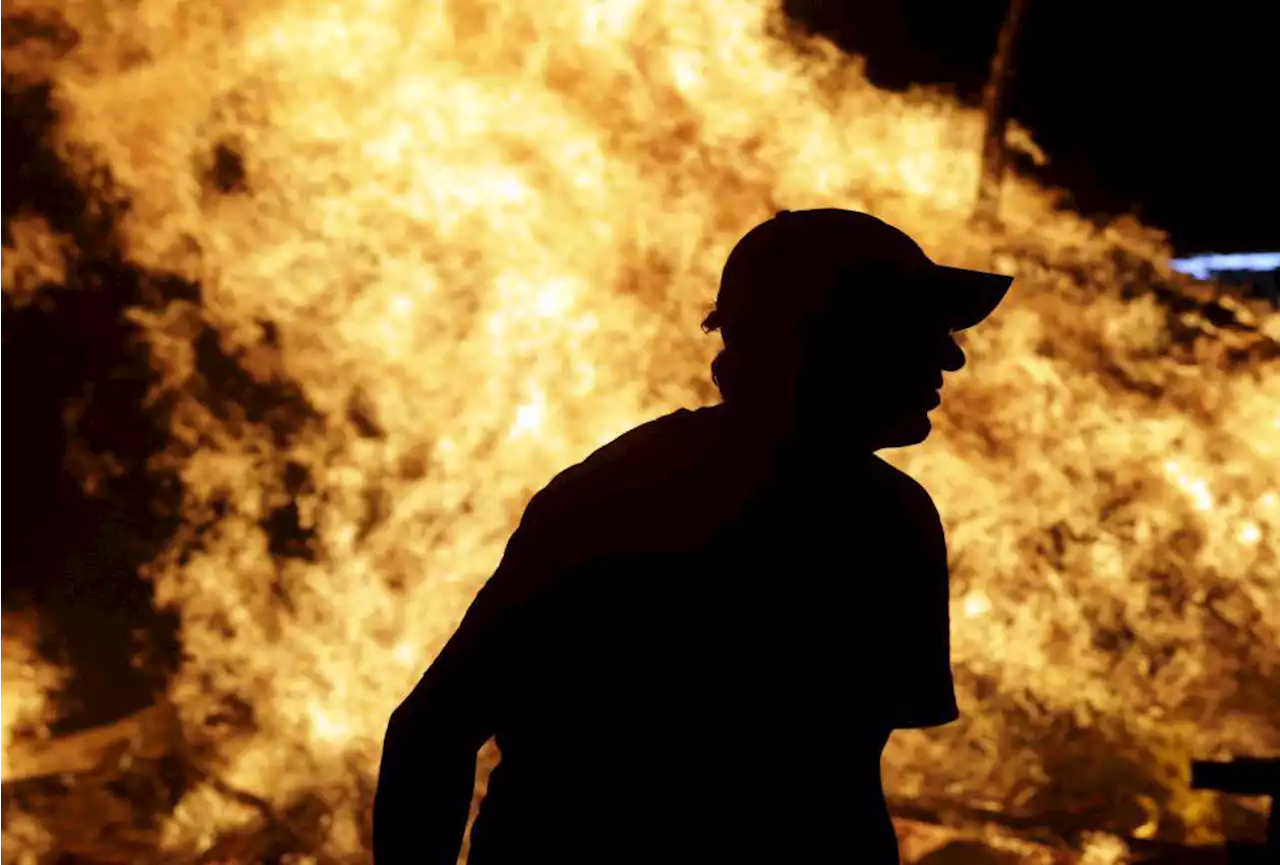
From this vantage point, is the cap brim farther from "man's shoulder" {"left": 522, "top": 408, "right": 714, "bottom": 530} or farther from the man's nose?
"man's shoulder" {"left": 522, "top": 408, "right": 714, "bottom": 530}

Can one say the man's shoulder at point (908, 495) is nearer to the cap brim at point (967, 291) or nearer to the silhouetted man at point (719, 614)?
the silhouetted man at point (719, 614)

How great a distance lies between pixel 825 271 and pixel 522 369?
119 inches

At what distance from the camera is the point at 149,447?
14.8 feet

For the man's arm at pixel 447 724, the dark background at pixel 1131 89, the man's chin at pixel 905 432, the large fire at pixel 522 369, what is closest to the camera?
the man's arm at pixel 447 724

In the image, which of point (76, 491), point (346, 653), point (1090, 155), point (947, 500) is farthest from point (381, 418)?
point (1090, 155)

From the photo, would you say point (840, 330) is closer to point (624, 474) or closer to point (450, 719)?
point (624, 474)

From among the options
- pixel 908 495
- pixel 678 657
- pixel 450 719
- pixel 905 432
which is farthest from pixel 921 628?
pixel 450 719

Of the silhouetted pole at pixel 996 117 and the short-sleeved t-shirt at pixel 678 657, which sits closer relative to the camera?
the short-sleeved t-shirt at pixel 678 657

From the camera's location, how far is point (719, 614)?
128 centimetres

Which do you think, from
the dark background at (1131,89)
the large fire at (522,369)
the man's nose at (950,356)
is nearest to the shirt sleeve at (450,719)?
the man's nose at (950,356)

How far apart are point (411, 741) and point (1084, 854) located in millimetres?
3478

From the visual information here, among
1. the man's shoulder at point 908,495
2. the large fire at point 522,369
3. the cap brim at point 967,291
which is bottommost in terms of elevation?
the man's shoulder at point 908,495

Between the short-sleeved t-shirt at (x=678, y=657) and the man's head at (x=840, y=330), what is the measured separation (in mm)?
91

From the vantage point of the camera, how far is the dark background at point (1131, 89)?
15.1ft
